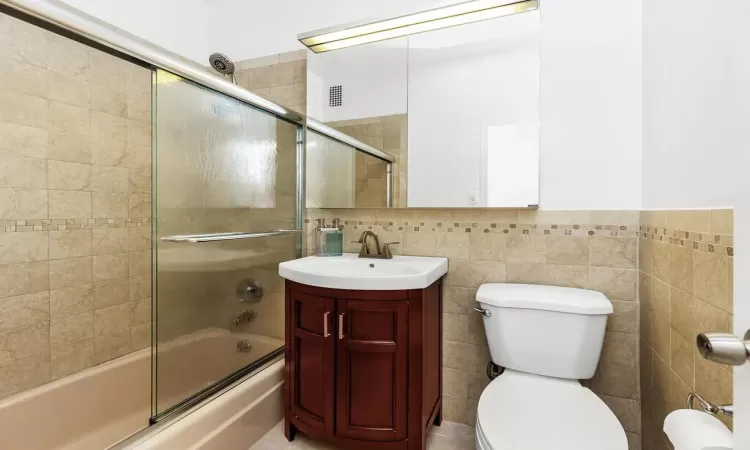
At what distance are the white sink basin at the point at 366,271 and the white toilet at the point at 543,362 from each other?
0.26 m

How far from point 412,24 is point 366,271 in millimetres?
1172

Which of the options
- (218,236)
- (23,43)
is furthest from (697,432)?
(23,43)

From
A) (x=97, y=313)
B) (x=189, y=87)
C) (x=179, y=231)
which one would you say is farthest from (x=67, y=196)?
(x=189, y=87)

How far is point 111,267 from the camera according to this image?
175 centimetres

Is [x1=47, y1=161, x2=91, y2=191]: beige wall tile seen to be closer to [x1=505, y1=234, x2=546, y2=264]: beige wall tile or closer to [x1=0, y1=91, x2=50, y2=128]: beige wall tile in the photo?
[x1=0, y1=91, x2=50, y2=128]: beige wall tile

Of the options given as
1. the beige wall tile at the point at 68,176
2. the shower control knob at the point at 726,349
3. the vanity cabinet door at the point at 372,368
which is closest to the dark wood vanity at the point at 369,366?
the vanity cabinet door at the point at 372,368

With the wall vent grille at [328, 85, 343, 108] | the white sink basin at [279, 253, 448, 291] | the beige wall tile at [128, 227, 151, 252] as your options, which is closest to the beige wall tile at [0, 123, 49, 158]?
the beige wall tile at [128, 227, 151, 252]

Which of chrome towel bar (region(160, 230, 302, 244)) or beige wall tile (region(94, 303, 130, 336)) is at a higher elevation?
chrome towel bar (region(160, 230, 302, 244))

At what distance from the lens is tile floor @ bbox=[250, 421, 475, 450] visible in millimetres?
1493

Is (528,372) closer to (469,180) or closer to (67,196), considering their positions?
(469,180)

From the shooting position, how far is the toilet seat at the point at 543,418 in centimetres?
91

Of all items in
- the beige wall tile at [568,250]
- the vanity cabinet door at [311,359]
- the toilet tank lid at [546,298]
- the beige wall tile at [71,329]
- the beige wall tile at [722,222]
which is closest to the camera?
the beige wall tile at [722,222]

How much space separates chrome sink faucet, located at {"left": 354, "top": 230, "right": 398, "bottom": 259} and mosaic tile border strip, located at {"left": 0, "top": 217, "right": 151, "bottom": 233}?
120 centimetres

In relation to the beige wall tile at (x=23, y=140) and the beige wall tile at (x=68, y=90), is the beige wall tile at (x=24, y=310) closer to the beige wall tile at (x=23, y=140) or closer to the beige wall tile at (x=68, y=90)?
the beige wall tile at (x=23, y=140)
